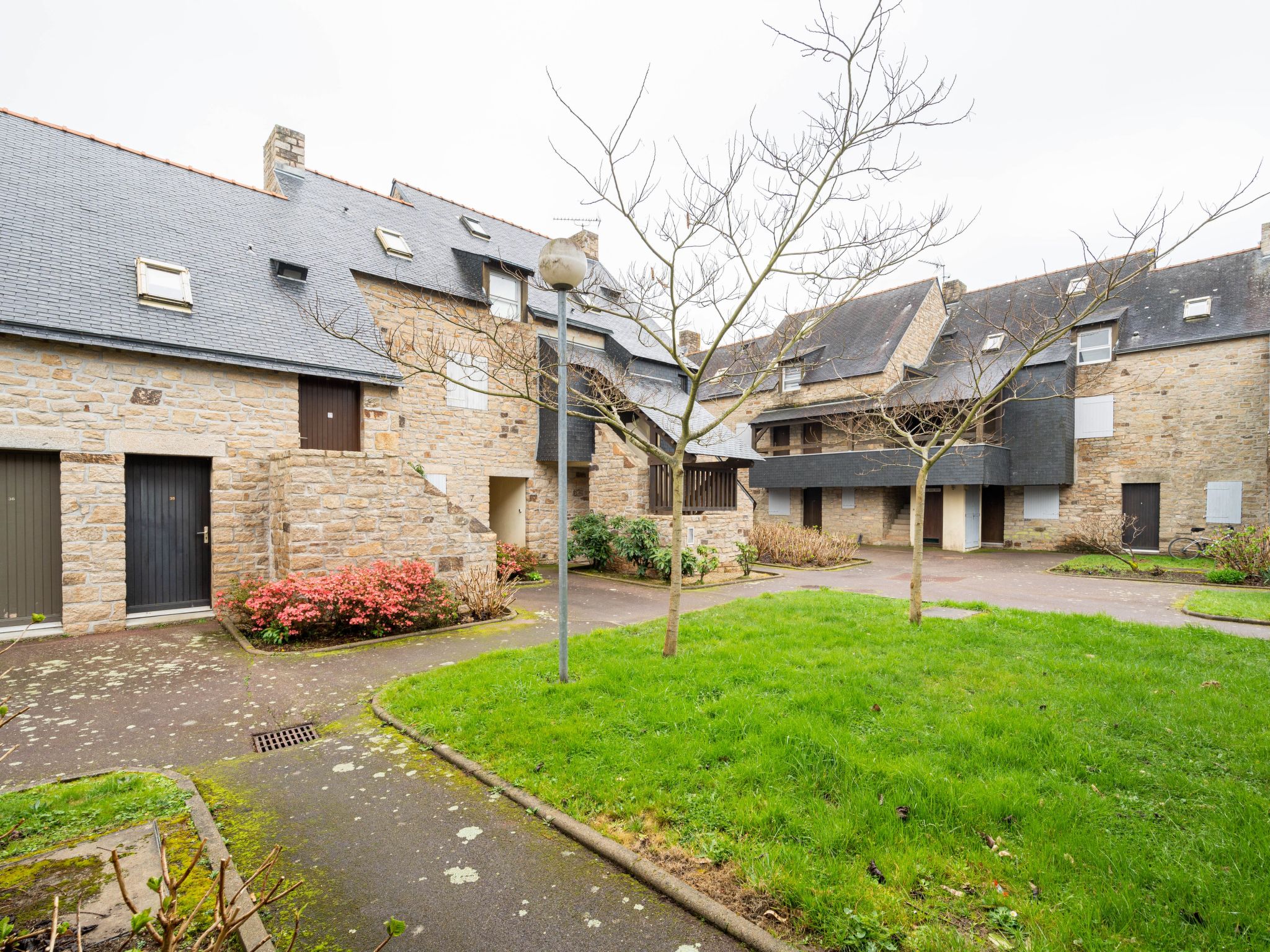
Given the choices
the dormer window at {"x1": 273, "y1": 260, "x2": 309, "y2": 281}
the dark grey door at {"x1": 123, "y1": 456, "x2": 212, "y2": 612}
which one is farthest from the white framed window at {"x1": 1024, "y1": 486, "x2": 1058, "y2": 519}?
the dark grey door at {"x1": 123, "y1": 456, "x2": 212, "y2": 612}

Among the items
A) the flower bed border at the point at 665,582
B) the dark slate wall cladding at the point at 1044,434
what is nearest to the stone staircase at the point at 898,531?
the dark slate wall cladding at the point at 1044,434

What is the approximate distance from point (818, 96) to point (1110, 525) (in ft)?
57.8

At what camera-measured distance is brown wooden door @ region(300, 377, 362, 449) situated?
32.9 ft

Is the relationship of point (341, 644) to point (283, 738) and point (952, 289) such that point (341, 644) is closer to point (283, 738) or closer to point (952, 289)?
point (283, 738)

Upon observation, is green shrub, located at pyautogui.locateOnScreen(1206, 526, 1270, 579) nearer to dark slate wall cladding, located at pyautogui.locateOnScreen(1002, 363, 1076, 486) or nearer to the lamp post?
dark slate wall cladding, located at pyautogui.locateOnScreen(1002, 363, 1076, 486)

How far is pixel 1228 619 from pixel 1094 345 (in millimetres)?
13234

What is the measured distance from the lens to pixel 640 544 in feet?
41.5

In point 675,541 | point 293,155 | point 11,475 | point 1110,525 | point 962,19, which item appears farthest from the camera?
point 1110,525

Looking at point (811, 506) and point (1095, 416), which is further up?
point (1095, 416)

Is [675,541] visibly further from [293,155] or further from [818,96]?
[293,155]

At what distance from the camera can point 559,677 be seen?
5.14m

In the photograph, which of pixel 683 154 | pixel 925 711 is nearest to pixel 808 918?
pixel 925 711

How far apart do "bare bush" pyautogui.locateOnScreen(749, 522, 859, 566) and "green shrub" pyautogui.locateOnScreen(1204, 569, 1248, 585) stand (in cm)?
715

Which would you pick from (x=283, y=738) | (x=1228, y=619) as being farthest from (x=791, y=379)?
(x=283, y=738)
